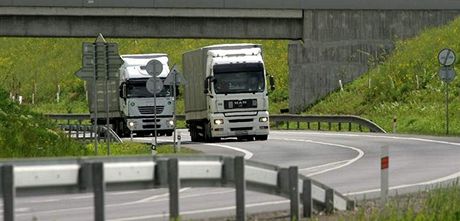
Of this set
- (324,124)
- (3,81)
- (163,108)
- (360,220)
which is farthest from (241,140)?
(3,81)

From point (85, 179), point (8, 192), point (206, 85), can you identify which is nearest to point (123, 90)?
point (206, 85)

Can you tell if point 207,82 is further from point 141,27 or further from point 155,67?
point 141,27

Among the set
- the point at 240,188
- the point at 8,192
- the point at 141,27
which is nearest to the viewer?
the point at 8,192

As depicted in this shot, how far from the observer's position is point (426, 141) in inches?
1529

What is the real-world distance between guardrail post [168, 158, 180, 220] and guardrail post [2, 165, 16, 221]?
186cm

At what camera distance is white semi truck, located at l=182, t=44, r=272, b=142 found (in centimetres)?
4134

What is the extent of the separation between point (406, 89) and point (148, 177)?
163ft

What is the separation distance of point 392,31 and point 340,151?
33.8m

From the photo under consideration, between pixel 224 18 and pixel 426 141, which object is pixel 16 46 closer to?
pixel 224 18

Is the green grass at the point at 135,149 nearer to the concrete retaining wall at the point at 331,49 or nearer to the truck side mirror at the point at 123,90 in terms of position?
the truck side mirror at the point at 123,90

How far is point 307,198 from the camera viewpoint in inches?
550

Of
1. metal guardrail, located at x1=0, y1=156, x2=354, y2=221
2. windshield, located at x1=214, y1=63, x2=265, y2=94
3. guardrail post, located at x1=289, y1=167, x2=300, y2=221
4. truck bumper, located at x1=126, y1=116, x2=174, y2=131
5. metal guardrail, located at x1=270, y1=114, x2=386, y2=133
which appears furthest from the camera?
metal guardrail, located at x1=270, y1=114, x2=386, y2=133

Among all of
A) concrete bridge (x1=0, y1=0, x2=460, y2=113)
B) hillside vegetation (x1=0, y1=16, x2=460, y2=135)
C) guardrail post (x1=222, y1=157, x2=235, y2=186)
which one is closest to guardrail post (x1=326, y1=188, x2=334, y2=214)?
guardrail post (x1=222, y1=157, x2=235, y2=186)

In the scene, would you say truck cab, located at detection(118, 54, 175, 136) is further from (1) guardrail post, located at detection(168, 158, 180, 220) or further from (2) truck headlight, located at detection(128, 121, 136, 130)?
(1) guardrail post, located at detection(168, 158, 180, 220)
